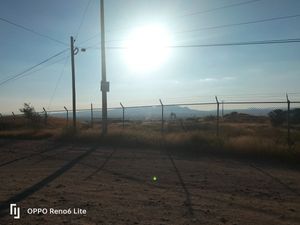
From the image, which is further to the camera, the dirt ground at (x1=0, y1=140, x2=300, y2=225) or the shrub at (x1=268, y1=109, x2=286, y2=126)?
the shrub at (x1=268, y1=109, x2=286, y2=126)

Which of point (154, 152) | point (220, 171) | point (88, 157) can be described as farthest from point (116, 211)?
point (154, 152)

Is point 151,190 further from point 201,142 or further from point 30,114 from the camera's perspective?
point 30,114

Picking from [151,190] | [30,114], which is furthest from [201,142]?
[30,114]

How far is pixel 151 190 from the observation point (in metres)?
8.88

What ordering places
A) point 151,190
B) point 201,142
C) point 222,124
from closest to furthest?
point 151,190 < point 201,142 < point 222,124

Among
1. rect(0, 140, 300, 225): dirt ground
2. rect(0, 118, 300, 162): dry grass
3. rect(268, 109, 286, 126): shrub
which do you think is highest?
rect(268, 109, 286, 126): shrub

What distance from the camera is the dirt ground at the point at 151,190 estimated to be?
680 cm

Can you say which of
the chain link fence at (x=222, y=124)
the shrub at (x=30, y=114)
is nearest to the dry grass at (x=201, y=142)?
the chain link fence at (x=222, y=124)

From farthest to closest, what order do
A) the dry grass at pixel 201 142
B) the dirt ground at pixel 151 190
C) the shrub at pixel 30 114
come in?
the shrub at pixel 30 114 < the dry grass at pixel 201 142 < the dirt ground at pixel 151 190

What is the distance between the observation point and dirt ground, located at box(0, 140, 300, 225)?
6.80 m

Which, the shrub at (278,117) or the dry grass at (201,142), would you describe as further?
the shrub at (278,117)

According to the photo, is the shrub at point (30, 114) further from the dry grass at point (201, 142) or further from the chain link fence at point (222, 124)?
the dry grass at point (201, 142)

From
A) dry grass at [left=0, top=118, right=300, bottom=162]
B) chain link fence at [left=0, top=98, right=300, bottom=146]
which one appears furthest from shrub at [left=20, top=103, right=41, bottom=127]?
dry grass at [left=0, top=118, right=300, bottom=162]

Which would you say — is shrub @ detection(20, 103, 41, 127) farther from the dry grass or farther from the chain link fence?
the dry grass
